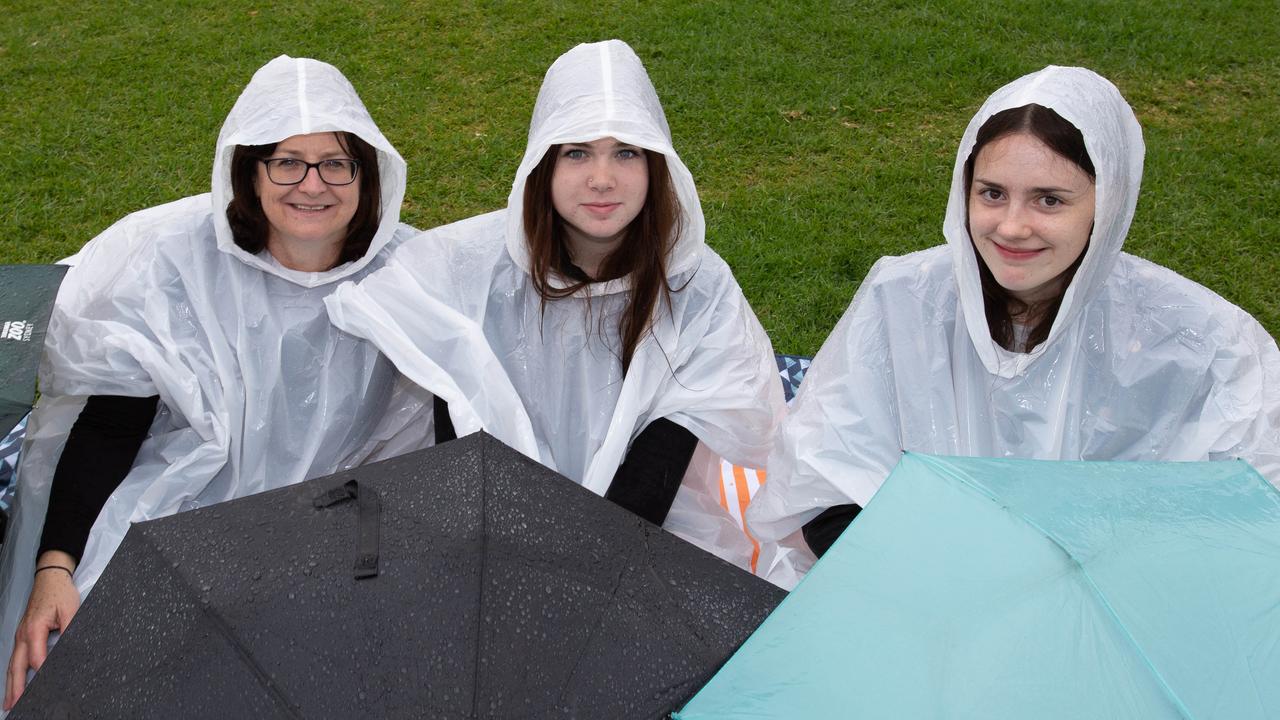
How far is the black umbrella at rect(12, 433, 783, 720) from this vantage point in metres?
1.48

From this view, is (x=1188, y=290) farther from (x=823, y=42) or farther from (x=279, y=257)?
(x=823, y=42)

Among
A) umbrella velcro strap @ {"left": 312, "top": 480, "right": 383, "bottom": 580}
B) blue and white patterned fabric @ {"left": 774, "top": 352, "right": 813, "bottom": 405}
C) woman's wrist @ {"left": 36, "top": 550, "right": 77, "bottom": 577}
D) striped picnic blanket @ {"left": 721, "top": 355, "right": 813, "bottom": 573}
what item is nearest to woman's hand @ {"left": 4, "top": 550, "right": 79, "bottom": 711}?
woman's wrist @ {"left": 36, "top": 550, "right": 77, "bottom": 577}

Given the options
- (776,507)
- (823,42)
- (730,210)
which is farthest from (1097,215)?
(823,42)

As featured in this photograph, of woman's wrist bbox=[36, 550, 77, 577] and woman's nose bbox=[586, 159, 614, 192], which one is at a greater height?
woman's nose bbox=[586, 159, 614, 192]

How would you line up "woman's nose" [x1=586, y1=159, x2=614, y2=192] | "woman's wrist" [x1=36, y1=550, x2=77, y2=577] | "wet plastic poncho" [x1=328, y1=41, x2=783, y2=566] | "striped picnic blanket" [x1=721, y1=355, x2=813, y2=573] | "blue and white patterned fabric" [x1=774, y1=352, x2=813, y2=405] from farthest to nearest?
1. "blue and white patterned fabric" [x1=774, y1=352, x2=813, y2=405]
2. "striped picnic blanket" [x1=721, y1=355, x2=813, y2=573]
3. "wet plastic poncho" [x1=328, y1=41, x2=783, y2=566]
4. "woman's nose" [x1=586, y1=159, x2=614, y2=192]
5. "woman's wrist" [x1=36, y1=550, x2=77, y2=577]

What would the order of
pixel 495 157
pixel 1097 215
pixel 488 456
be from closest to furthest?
pixel 488 456 → pixel 1097 215 → pixel 495 157

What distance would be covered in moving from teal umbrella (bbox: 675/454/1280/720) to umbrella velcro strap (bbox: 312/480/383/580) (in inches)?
19.3

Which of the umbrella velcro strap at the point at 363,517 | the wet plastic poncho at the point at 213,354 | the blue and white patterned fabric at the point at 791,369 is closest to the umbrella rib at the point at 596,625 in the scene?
the umbrella velcro strap at the point at 363,517

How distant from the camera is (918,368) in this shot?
8.35 ft

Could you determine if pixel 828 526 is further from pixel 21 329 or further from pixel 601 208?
pixel 21 329

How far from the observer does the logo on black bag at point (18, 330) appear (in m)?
2.19

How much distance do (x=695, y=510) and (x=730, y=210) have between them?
2.43 m

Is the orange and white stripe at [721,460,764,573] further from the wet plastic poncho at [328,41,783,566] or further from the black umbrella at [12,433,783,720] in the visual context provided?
the black umbrella at [12,433,783,720]

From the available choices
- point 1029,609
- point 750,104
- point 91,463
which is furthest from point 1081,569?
point 750,104
